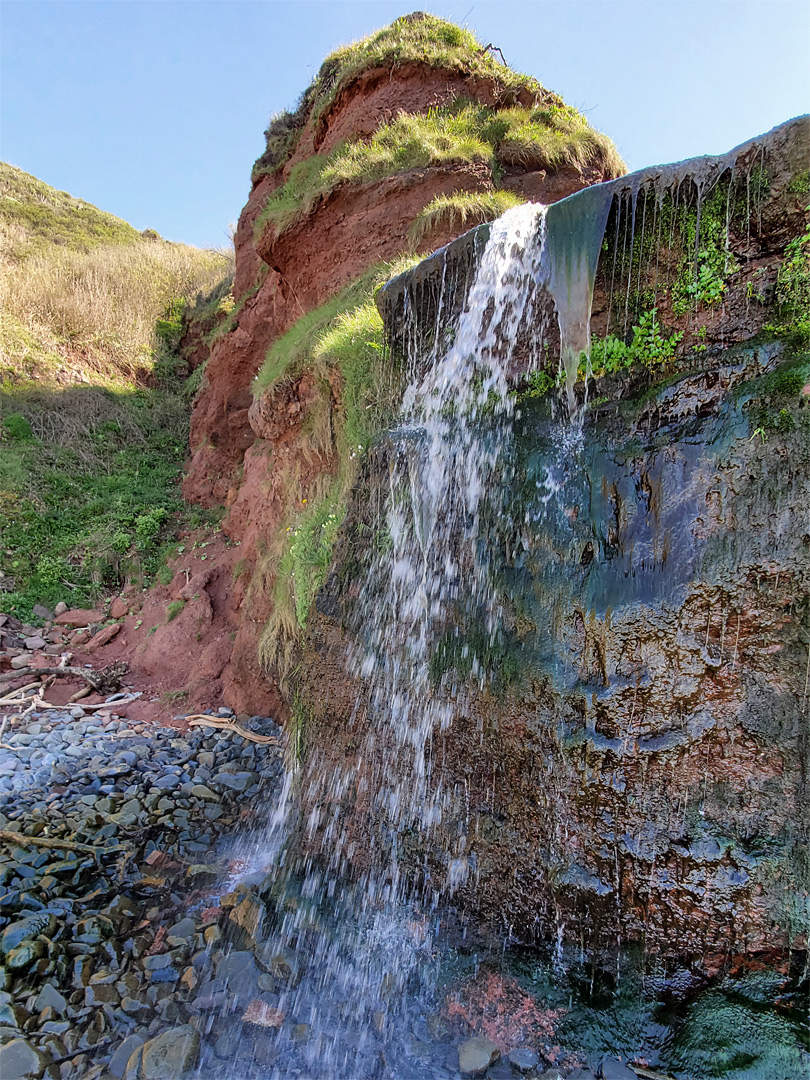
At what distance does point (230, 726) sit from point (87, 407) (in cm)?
960

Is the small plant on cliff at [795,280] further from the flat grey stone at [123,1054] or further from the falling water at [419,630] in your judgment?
the flat grey stone at [123,1054]

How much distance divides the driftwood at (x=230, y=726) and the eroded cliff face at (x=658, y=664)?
2327 millimetres

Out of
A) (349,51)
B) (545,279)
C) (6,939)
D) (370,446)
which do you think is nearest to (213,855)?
(6,939)

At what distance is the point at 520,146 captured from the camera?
23.5 feet

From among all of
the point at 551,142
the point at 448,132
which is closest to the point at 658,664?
the point at 551,142

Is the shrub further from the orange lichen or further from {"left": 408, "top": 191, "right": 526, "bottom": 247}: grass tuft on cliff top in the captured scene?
{"left": 408, "top": 191, "right": 526, "bottom": 247}: grass tuft on cliff top

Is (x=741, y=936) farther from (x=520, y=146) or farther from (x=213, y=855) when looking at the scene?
(x=520, y=146)

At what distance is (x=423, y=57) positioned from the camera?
785 cm

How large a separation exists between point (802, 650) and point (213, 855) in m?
4.03

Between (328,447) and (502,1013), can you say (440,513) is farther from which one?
(502,1013)

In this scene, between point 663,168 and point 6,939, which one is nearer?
point 663,168

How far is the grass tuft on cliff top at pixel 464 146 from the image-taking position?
6.98 metres

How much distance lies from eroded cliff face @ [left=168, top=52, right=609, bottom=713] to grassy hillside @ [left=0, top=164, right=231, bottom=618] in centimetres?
227

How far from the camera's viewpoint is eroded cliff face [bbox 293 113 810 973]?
2.48 meters
